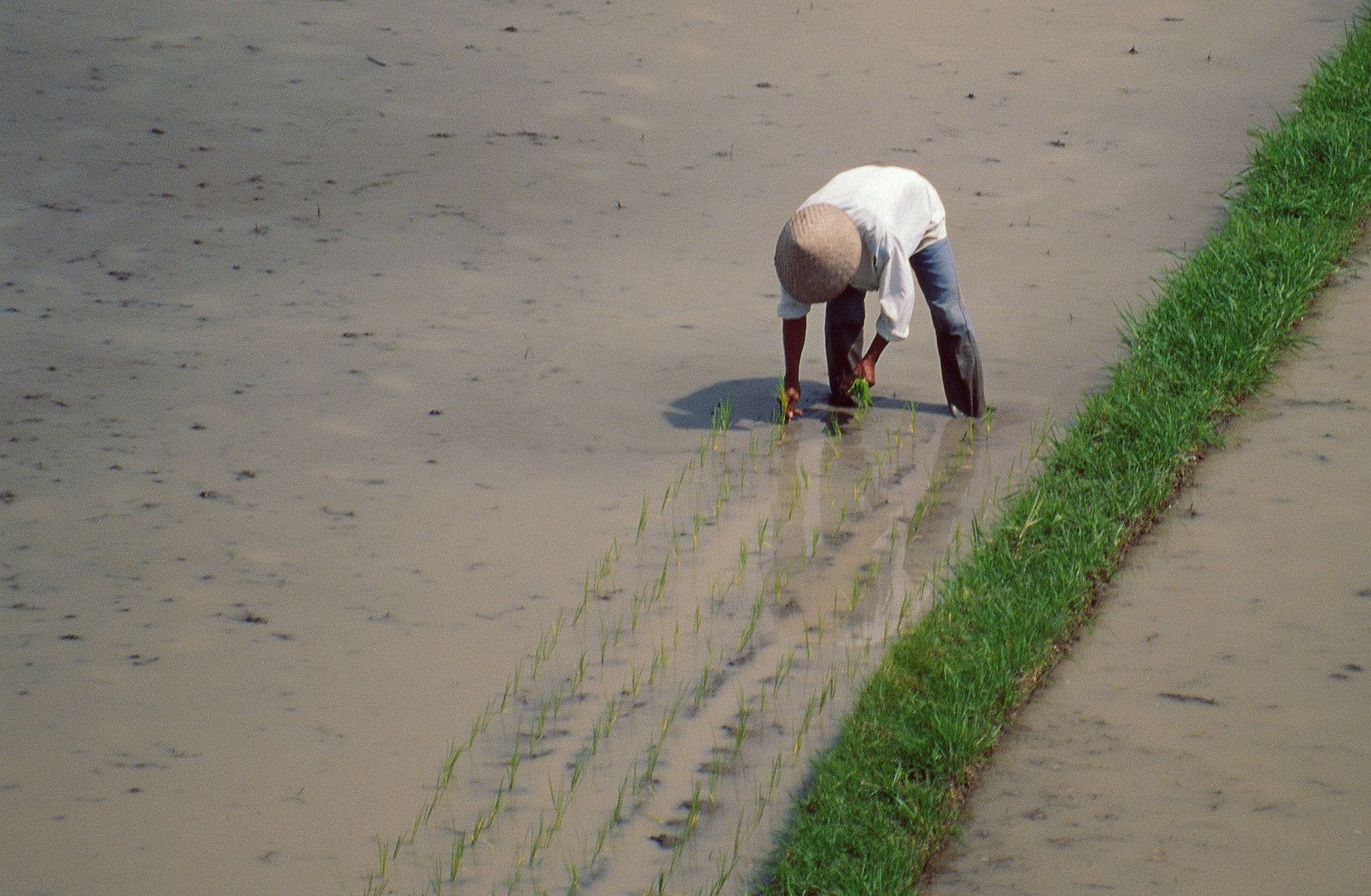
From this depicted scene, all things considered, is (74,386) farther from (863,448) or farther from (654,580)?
(863,448)

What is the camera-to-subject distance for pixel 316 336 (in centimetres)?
585

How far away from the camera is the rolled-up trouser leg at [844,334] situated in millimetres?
5012

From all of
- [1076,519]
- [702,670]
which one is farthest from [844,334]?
[702,670]

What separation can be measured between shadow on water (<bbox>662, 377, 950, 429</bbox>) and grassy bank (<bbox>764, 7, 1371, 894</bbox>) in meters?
0.69

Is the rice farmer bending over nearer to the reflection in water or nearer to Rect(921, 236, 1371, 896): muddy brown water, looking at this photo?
the reflection in water

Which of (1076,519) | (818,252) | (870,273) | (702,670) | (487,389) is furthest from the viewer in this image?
(487,389)

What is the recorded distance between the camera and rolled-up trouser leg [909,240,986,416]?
4883 millimetres

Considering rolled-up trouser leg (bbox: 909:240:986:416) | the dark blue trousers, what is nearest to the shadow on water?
the dark blue trousers

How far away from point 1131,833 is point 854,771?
640mm

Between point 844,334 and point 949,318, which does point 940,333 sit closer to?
point 949,318

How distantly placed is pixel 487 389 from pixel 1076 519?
2.31 meters

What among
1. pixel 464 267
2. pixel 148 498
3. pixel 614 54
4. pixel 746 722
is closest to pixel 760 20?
pixel 614 54

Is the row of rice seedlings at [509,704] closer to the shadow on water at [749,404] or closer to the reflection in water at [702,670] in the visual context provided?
the reflection in water at [702,670]

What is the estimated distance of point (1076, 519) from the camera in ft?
14.2
